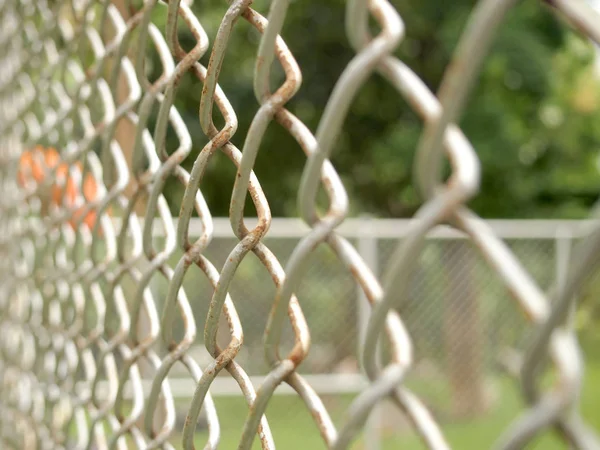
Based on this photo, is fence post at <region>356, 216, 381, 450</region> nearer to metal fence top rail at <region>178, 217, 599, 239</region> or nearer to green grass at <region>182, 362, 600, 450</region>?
metal fence top rail at <region>178, 217, 599, 239</region>

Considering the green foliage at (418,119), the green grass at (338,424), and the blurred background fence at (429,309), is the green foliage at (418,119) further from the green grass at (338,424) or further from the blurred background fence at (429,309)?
the green grass at (338,424)

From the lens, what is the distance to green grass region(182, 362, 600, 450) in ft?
20.3

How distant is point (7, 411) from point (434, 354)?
17.0 ft

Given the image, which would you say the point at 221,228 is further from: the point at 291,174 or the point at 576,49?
the point at 576,49

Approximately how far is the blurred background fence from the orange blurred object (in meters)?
4.06

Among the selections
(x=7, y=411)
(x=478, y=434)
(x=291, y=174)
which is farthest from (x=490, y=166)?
(x=7, y=411)

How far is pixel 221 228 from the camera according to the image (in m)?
5.86

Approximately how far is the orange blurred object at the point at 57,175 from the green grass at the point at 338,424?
13.6 feet

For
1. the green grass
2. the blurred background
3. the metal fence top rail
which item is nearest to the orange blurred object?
the blurred background

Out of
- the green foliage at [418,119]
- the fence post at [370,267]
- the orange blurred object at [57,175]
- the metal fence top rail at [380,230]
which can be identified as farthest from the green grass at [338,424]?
the orange blurred object at [57,175]

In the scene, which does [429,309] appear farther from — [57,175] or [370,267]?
[57,175]

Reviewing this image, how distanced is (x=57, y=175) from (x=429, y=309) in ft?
17.7

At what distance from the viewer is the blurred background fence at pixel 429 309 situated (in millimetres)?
6117

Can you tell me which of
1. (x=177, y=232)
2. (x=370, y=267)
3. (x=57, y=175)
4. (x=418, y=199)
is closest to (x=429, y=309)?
(x=370, y=267)
